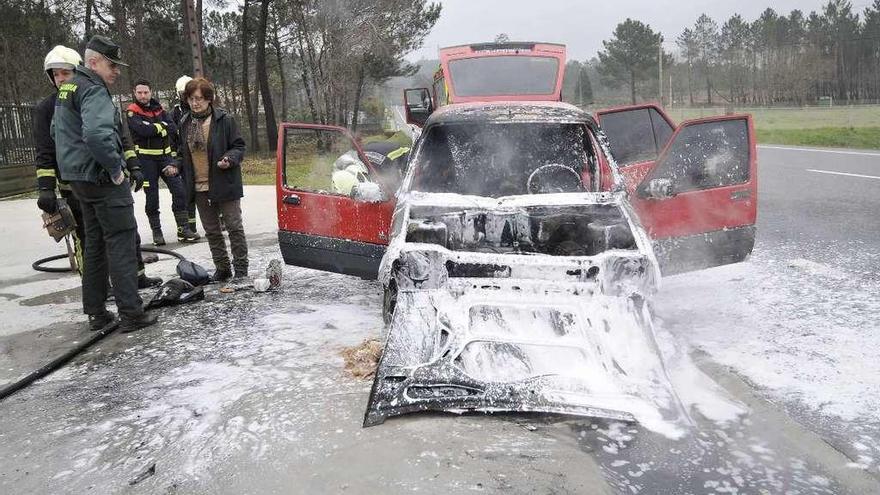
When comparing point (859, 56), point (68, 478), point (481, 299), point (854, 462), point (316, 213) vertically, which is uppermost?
point (859, 56)

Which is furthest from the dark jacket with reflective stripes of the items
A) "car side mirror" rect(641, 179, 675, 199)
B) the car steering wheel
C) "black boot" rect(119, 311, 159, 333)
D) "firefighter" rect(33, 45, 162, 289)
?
"car side mirror" rect(641, 179, 675, 199)

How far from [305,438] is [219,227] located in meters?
3.42

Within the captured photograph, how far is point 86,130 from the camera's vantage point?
4.04 meters

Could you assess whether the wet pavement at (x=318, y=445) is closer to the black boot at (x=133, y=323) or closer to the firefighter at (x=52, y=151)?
the black boot at (x=133, y=323)

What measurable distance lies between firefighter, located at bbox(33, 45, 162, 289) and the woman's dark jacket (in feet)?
2.31

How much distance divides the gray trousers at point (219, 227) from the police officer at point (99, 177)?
1122mm

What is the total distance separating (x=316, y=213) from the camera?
15.6 feet

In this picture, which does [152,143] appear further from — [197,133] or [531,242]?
[531,242]

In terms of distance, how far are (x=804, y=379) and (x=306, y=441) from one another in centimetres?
267

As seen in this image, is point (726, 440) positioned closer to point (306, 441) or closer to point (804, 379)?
point (804, 379)

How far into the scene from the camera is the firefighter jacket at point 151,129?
7.04 metres

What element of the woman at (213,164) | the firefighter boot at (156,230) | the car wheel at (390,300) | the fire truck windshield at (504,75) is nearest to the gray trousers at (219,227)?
the woman at (213,164)

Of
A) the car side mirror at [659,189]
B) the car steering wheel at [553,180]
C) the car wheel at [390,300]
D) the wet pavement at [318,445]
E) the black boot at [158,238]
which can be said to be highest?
the car steering wheel at [553,180]

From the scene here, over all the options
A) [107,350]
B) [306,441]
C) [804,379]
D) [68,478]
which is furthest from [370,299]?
[804,379]
